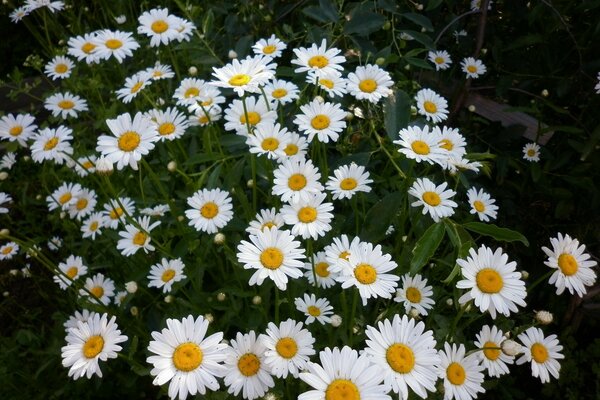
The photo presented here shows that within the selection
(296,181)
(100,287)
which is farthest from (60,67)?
(296,181)

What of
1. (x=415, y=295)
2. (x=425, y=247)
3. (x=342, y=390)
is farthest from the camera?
(x=415, y=295)

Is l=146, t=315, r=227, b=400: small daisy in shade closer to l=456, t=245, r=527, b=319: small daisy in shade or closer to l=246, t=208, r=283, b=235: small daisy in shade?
l=246, t=208, r=283, b=235: small daisy in shade

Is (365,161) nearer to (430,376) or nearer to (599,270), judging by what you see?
(430,376)

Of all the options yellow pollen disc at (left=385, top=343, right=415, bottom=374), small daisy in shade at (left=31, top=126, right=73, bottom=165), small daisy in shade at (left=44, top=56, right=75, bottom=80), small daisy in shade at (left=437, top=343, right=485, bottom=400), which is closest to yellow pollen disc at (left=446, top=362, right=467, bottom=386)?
small daisy in shade at (left=437, top=343, right=485, bottom=400)

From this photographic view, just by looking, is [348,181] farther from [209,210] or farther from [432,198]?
[209,210]

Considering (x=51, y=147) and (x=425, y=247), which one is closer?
(x=425, y=247)

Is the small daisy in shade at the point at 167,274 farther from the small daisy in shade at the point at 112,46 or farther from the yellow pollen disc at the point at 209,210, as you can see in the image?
the small daisy in shade at the point at 112,46

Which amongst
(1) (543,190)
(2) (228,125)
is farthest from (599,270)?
(2) (228,125)
